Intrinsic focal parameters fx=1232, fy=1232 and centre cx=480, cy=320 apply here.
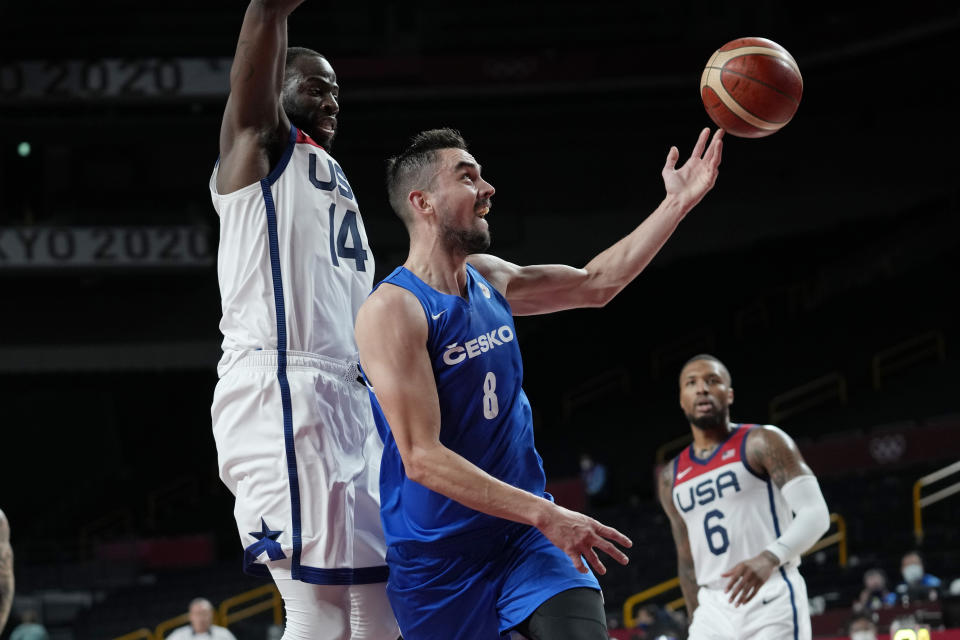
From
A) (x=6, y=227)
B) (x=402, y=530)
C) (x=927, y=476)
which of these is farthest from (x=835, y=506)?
(x=6, y=227)

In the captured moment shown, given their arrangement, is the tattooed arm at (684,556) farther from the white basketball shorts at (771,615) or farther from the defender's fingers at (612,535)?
the defender's fingers at (612,535)

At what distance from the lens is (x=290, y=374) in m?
3.61

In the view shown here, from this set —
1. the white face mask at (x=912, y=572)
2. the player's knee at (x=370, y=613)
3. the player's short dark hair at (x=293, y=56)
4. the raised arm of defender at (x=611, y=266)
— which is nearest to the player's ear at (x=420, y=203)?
the raised arm of defender at (x=611, y=266)

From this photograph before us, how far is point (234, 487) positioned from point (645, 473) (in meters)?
16.2

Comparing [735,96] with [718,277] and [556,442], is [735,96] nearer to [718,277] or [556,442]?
[556,442]

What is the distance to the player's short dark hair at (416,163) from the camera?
12.5 feet

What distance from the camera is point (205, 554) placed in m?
20.8

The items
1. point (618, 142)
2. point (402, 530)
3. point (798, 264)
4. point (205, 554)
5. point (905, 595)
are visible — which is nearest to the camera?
point (402, 530)

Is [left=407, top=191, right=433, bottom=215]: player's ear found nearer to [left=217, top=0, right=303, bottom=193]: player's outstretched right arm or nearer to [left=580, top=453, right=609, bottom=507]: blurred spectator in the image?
[left=217, top=0, right=303, bottom=193]: player's outstretched right arm

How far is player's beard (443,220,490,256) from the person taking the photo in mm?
3742

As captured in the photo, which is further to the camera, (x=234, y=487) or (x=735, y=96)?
(x=735, y=96)

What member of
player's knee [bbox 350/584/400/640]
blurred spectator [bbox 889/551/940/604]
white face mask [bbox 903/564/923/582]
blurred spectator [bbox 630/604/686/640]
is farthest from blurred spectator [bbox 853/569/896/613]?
player's knee [bbox 350/584/400/640]

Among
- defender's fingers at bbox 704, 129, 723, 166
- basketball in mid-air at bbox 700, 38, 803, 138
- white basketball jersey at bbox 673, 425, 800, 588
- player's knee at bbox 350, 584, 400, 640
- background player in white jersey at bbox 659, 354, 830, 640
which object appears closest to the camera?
player's knee at bbox 350, 584, 400, 640

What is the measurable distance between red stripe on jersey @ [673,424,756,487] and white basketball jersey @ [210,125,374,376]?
10.5 ft
